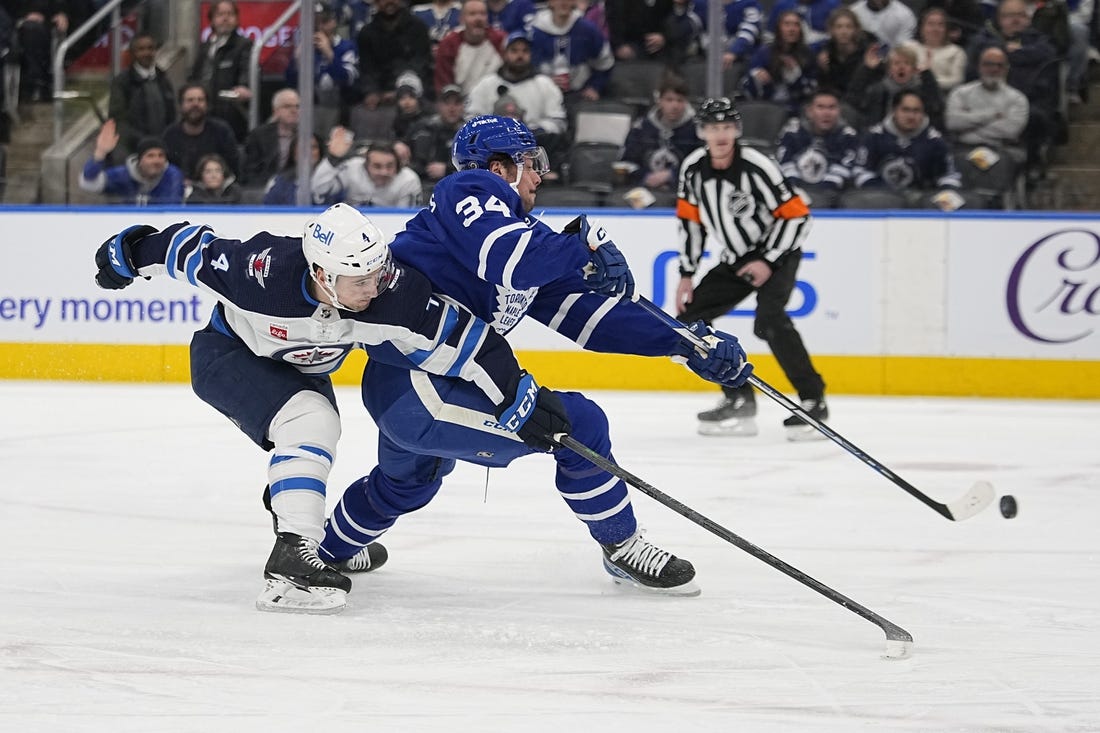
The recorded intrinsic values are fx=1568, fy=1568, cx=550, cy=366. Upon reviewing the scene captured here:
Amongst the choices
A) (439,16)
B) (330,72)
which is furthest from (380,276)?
(439,16)

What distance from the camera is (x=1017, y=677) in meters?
2.72

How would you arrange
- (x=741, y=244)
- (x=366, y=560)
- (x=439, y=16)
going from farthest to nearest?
(x=439, y=16) < (x=741, y=244) < (x=366, y=560)

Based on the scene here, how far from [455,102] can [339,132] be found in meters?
0.66

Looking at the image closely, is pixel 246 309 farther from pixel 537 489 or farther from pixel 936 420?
pixel 936 420

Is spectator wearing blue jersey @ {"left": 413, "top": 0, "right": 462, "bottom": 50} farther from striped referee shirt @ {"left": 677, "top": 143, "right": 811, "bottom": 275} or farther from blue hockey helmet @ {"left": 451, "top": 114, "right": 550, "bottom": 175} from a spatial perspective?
blue hockey helmet @ {"left": 451, "top": 114, "right": 550, "bottom": 175}

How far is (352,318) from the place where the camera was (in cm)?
314

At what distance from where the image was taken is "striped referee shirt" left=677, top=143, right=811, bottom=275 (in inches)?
256

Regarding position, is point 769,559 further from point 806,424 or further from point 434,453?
point 806,424

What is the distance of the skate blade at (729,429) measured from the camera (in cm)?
648

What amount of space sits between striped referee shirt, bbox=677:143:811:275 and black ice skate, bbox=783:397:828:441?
0.63 metres

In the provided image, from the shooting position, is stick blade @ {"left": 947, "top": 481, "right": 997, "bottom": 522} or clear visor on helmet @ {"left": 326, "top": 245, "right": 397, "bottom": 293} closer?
clear visor on helmet @ {"left": 326, "top": 245, "right": 397, "bottom": 293}

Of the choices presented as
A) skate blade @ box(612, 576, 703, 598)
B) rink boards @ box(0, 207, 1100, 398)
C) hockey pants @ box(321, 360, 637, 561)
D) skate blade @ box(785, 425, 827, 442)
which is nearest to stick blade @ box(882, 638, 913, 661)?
skate blade @ box(612, 576, 703, 598)

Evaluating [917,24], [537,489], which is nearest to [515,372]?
[537,489]

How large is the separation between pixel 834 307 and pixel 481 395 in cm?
508
